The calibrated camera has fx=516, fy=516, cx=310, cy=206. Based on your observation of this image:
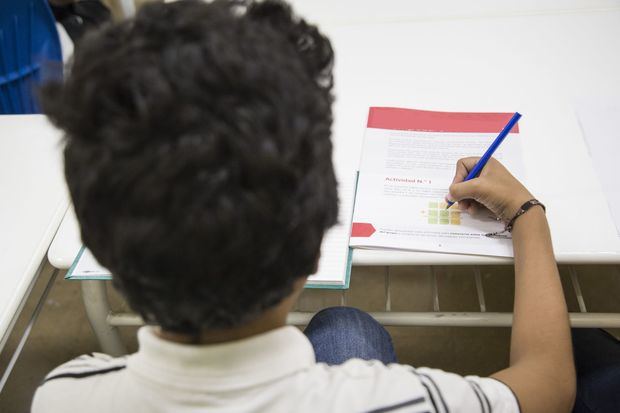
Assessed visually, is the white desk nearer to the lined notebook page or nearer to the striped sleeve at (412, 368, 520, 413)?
the lined notebook page

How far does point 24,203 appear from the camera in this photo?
2.91ft

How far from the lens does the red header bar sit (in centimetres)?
96

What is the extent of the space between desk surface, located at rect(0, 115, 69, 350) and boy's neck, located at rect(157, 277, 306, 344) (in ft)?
1.14

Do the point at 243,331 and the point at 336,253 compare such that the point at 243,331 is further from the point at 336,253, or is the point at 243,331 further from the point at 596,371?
the point at 596,371

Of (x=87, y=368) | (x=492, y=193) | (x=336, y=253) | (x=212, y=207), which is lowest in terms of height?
(x=87, y=368)

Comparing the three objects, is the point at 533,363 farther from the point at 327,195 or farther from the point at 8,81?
the point at 8,81

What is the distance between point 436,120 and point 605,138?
0.97 feet

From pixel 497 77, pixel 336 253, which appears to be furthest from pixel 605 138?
pixel 336 253

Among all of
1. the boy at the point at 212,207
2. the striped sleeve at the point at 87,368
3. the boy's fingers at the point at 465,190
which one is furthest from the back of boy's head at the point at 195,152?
the boy's fingers at the point at 465,190

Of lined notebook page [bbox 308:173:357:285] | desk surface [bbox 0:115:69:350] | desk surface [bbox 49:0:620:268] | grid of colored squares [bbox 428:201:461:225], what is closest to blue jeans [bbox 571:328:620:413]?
desk surface [bbox 49:0:620:268]

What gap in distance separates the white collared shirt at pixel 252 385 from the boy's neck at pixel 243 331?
0.02 metres

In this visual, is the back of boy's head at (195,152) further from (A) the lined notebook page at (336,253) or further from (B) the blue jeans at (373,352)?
(B) the blue jeans at (373,352)

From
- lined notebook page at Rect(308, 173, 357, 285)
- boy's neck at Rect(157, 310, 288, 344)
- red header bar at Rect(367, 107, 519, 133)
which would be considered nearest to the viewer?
boy's neck at Rect(157, 310, 288, 344)

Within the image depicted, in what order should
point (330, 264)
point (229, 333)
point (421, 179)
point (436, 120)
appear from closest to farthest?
point (229, 333), point (330, 264), point (421, 179), point (436, 120)
